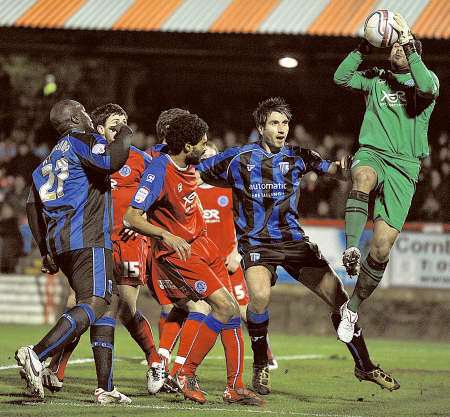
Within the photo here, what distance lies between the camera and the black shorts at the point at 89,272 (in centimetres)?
795

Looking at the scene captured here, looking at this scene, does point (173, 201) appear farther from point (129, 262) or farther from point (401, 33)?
point (401, 33)

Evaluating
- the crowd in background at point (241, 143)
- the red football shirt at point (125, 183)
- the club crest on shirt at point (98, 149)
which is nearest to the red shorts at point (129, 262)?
the red football shirt at point (125, 183)

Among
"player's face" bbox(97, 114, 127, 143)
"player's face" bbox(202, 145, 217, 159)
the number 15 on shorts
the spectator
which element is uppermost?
the spectator

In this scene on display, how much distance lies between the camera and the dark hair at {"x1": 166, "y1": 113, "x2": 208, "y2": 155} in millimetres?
8562

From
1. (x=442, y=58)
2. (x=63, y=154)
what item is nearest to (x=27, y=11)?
(x=442, y=58)

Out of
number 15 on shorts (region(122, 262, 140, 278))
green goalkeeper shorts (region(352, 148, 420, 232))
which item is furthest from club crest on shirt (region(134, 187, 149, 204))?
green goalkeeper shorts (region(352, 148, 420, 232))

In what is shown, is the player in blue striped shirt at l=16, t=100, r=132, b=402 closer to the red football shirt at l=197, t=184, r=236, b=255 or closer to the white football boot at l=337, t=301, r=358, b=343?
the white football boot at l=337, t=301, r=358, b=343

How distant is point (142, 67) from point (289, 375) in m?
12.6

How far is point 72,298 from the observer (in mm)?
9820

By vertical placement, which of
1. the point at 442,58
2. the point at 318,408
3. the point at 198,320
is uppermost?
the point at 442,58

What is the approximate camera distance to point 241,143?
66.4ft

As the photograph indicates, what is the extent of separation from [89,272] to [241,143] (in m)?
12.4

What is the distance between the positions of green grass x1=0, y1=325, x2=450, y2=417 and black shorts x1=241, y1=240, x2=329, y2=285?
3.24 feet

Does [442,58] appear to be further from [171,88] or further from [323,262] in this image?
[323,262]
